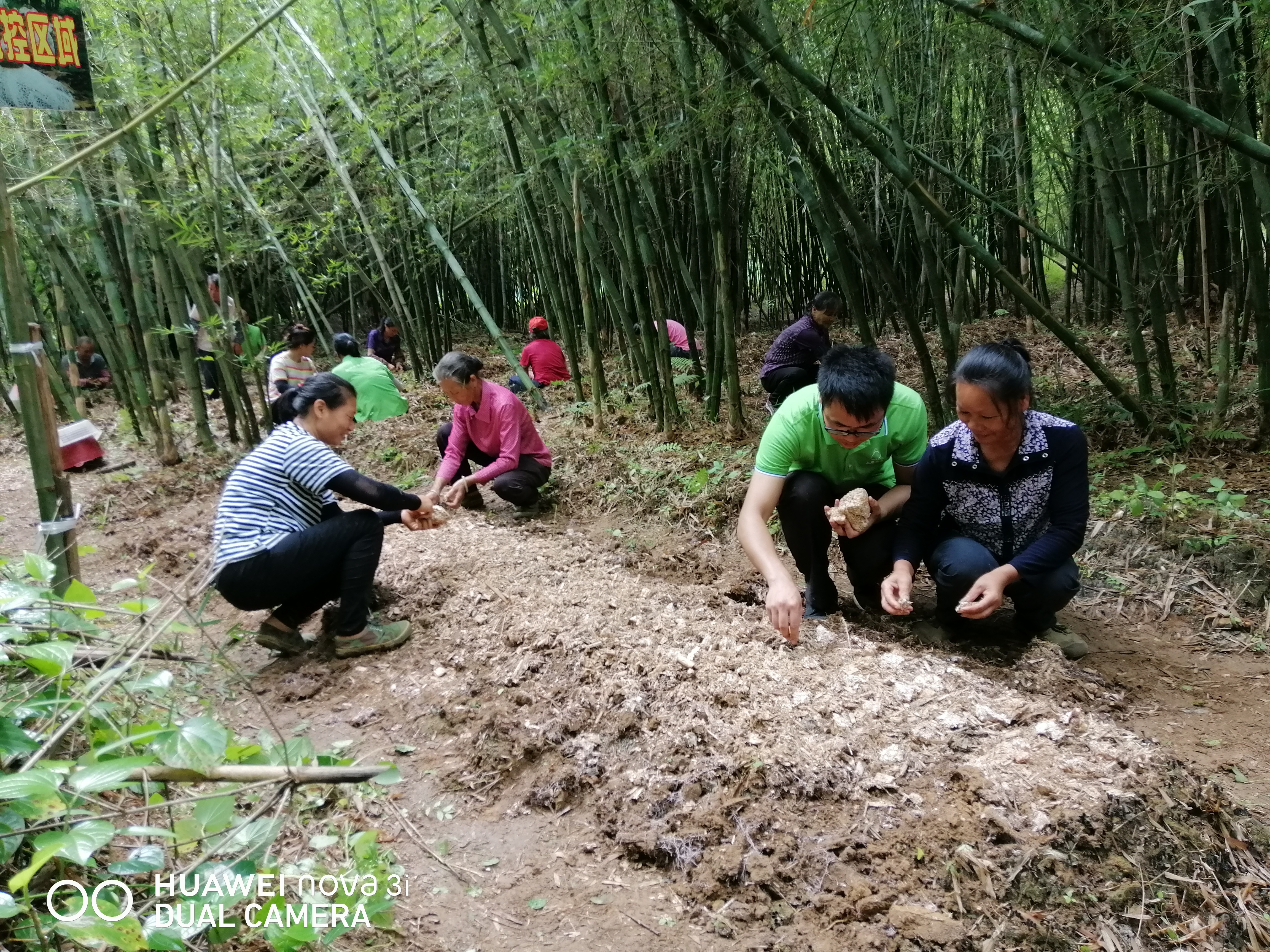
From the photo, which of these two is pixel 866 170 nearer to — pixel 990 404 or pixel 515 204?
pixel 515 204

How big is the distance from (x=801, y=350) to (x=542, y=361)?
2.62 m

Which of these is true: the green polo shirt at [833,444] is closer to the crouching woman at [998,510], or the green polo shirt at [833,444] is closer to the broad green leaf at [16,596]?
the crouching woman at [998,510]

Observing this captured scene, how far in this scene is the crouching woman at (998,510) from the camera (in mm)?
2209

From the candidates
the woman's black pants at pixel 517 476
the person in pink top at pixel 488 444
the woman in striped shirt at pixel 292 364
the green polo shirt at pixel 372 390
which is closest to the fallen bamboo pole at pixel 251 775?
the person in pink top at pixel 488 444

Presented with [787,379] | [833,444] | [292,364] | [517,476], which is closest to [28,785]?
[833,444]

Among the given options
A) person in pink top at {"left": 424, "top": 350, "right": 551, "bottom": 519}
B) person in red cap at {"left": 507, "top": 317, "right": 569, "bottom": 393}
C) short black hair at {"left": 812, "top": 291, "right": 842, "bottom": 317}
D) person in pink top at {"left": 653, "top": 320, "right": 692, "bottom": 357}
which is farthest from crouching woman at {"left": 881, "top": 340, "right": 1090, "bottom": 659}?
person in red cap at {"left": 507, "top": 317, "right": 569, "bottom": 393}

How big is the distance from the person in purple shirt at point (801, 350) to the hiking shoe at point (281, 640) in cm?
361

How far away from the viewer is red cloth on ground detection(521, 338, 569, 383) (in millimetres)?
7145

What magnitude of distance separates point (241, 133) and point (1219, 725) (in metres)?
7.21

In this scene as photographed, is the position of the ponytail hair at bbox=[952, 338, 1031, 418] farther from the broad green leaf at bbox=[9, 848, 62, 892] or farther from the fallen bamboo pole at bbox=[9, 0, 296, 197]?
the broad green leaf at bbox=[9, 848, 62, 892]

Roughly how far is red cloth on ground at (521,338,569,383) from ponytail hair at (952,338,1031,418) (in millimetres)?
5261

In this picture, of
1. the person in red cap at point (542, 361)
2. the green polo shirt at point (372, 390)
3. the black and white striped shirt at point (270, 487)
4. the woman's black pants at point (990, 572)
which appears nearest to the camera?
the woman's black pants at point (990, 572)

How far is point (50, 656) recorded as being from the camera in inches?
42.9

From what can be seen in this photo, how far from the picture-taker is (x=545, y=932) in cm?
160
